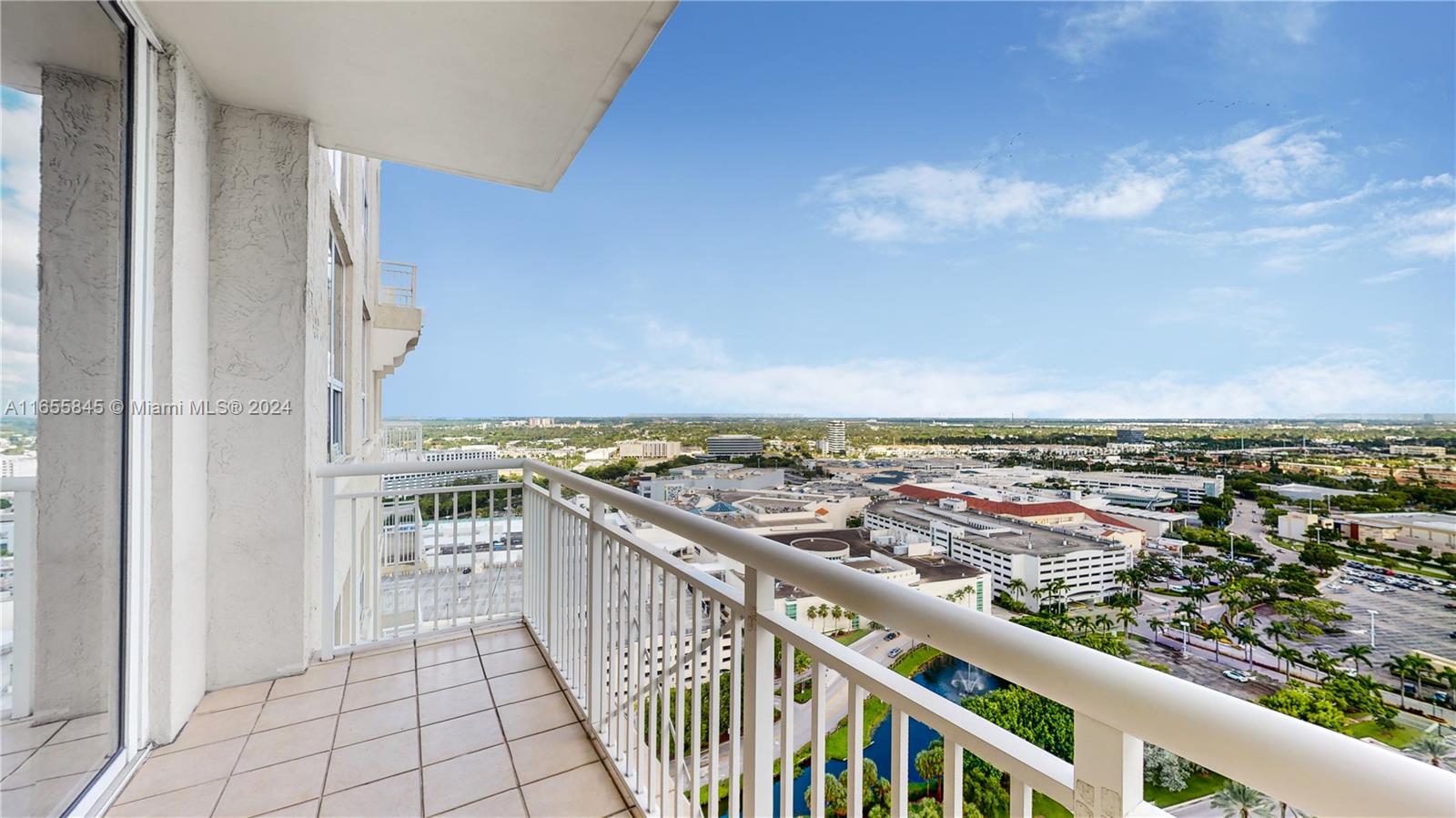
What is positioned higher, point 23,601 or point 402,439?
point 402,439

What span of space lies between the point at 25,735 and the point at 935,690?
2.20 m

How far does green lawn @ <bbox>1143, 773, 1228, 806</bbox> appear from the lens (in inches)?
21.5

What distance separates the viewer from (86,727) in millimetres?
1786

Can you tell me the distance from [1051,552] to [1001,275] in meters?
1.14

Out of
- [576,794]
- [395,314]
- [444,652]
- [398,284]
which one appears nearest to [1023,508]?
[576,794]

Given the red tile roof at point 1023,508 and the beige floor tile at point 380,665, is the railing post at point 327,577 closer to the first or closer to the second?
the beige floor tile at point 380,665

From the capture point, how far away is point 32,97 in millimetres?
1532

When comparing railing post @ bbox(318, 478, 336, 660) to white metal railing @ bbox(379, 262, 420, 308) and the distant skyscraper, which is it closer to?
the distant skyscraper

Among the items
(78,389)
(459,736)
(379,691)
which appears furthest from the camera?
(379,691)

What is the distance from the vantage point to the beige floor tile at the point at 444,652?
2908 millimetres

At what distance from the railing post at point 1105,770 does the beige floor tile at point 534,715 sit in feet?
7.11

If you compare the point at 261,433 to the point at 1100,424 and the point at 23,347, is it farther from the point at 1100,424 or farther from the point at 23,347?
the point at 1100,424

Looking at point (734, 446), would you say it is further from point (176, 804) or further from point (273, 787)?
point (176, 804)

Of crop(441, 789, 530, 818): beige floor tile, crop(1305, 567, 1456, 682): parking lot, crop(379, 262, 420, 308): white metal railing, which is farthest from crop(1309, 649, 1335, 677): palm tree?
crop(379, 262, 420, 308): white metal railing
